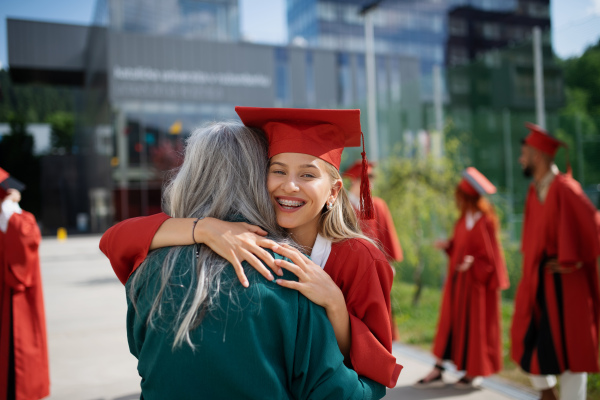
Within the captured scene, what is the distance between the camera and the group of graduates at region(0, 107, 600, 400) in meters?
1.37

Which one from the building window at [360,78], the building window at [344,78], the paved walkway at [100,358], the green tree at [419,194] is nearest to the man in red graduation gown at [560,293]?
the paved walkway at [100,358]

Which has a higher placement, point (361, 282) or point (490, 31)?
point (490, 31)

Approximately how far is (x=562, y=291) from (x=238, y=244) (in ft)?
10.2

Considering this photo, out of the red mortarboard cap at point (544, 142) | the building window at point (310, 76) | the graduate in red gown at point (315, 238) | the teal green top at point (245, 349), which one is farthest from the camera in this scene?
the building window at point (310, 76)

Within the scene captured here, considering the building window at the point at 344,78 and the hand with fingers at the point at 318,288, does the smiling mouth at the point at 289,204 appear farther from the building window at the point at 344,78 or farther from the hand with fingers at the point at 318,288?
the building window at the point at 344,78

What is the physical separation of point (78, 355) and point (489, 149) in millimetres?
6195

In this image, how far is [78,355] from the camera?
5.33 meters

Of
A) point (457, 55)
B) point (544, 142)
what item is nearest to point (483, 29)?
point (457, 55)

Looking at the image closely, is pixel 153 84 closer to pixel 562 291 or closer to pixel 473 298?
pixel 473 298

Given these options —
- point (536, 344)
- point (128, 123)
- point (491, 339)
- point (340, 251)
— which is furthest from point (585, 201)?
point (128, 123)

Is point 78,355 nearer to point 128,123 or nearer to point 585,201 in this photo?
point 585,201

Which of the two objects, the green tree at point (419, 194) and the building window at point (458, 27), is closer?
the green tree at point (419, 194)

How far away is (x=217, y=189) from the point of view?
1.49m

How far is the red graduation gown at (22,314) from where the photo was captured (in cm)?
335
